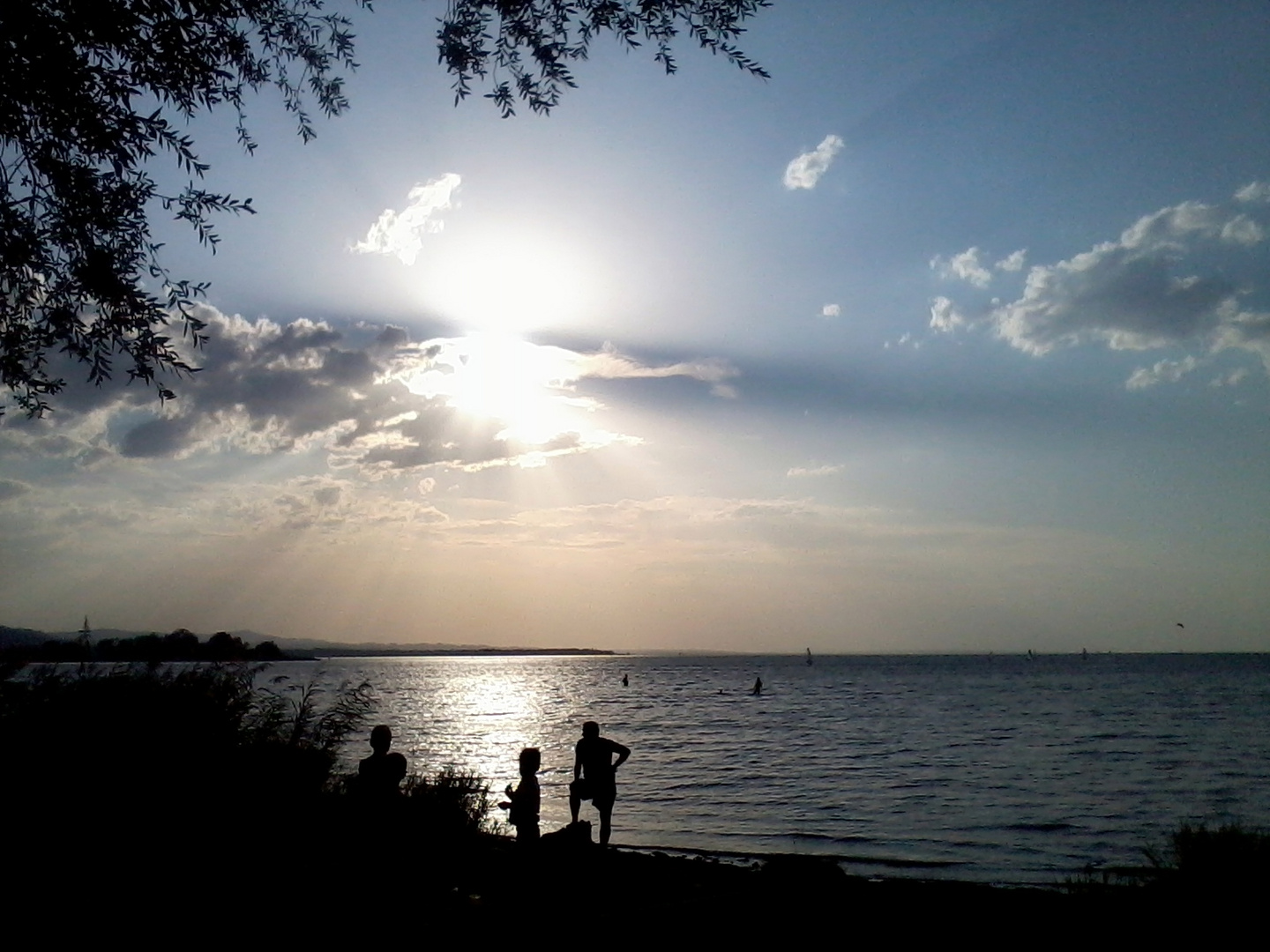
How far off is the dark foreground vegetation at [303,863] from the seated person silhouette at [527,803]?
0.25m

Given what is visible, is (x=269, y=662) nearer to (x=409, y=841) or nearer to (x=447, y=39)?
(x=409, y=841)

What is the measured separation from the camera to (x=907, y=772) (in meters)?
33.4

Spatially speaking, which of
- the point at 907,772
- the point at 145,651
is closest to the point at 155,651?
the point at 145,651

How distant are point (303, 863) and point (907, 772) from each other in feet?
93.6

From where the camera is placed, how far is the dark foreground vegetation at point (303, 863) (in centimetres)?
788

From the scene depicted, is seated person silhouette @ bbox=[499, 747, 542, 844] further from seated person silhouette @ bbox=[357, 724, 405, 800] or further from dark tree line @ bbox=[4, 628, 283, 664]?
dark tree line @ bbox=[4, 628, 283, 664]

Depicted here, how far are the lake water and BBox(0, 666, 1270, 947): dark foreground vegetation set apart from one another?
3265 millimetres

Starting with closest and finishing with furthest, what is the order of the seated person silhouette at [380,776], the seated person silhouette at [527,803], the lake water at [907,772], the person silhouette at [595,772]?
the seated person silhouette at [380,776], the seated person silhouette at [527,803], the person silhouette at [595,772], the lake water at [907,772]

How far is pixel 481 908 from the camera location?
8.48 m

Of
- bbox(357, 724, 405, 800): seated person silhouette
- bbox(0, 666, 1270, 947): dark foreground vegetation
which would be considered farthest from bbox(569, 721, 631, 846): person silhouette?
bbox(357, 724, 405, 800): seated person silhouette

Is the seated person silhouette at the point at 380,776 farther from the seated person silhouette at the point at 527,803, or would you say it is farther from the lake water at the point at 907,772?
the lake water at the point at 907,772

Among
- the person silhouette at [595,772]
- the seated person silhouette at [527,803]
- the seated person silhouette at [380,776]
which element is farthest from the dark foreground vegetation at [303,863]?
the person silhouette at [595,772]

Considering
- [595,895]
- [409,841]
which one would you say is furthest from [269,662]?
[595,895]

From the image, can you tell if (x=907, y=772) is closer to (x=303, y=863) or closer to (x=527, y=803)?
(x=527, y=803)
